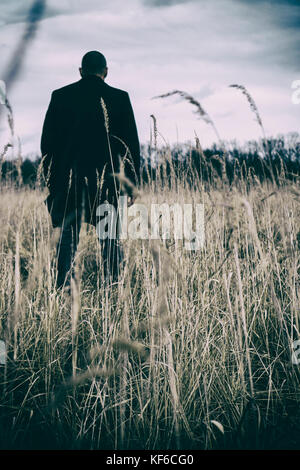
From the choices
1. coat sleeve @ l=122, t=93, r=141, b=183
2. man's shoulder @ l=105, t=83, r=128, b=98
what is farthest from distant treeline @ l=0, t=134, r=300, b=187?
man's shoulder @ l=105, t=83, r=128, b=98

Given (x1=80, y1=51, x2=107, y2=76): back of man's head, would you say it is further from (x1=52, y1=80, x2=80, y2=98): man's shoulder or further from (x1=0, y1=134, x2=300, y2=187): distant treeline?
(x1=0, y1=134, x2=300, y2=187): distant treeline

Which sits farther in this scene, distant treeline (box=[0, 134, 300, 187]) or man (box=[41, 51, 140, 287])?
man (box=[41, 51, 140, 287])

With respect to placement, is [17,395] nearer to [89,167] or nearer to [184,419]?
[184,419]

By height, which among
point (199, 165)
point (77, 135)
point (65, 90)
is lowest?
point (199, 165)

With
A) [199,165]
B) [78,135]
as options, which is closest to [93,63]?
[78,135]

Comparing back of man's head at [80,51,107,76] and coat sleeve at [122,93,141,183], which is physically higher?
back of man's head at [80,51,107,76]

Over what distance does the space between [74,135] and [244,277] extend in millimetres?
1299

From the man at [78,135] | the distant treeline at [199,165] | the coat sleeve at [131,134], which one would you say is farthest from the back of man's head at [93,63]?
the distant treeline at [199,165]

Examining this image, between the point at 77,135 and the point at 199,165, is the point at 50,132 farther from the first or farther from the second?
the point at 199,165

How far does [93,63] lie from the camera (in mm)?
2104

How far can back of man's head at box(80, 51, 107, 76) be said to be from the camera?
2104 millimetres

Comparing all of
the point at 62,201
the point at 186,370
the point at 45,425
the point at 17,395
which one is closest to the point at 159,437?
the point at 186,370

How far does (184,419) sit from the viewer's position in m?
1.00
